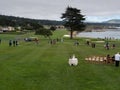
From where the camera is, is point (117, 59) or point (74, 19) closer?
point (117, 59)

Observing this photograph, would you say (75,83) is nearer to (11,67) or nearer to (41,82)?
(41,82)

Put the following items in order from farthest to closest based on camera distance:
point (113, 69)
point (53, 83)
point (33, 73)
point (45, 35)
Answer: point (45, 35) → point (113, 69) → point (33, 73) → point (53, 83)

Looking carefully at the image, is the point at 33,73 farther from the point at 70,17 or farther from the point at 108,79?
the point at 70,17

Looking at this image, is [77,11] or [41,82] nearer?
[41,82]

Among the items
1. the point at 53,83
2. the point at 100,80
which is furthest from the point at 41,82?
the point at 100,80

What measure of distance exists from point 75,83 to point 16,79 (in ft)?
16.9

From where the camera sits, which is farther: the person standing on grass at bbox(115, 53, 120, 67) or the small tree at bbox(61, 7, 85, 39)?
the small tree at bbox(61, 7, 85, 39)

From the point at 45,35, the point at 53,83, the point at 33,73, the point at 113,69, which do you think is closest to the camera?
the point at 53,83

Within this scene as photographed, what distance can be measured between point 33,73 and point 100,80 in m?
7.05

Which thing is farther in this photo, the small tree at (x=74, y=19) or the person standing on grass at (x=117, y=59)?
the small tree at (x=74, y=19)

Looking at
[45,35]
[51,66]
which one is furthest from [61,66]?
[45,35]

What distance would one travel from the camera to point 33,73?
3434 cm

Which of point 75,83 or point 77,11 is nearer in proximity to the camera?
point 75,83

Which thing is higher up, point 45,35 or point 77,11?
point 77,11
